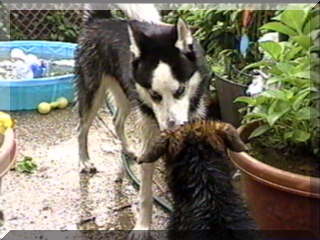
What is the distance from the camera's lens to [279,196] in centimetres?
227

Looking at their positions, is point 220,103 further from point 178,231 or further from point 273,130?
point 178,231

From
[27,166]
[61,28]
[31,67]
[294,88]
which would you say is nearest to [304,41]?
[294,88]

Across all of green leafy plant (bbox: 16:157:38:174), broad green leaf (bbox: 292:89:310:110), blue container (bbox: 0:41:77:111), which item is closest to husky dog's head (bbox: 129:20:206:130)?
broad green leaf (bbox: 292:89:310:110)

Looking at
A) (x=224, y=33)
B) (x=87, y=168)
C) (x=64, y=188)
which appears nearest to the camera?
(x=64, y=188)

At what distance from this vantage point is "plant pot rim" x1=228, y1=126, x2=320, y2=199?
2.16 meters

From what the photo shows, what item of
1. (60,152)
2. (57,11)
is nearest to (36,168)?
(60,152)

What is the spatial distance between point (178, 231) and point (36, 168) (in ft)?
5.02

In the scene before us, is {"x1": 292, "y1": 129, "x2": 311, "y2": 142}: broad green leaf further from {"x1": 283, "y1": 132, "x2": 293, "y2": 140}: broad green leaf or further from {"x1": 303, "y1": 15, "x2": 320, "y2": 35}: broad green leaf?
{"x1": 303, "y1": 15, "x2": 320, "y2": 35}: broad green leaf

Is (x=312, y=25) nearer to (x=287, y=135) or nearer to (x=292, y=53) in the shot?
(x=292, y=53)

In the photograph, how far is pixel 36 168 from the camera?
3.46 m

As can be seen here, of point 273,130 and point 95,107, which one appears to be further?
point 95,107

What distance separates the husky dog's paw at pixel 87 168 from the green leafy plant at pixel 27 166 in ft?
0.88

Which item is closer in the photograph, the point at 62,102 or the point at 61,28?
the point at 62,102

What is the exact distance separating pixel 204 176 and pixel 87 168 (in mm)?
1505
